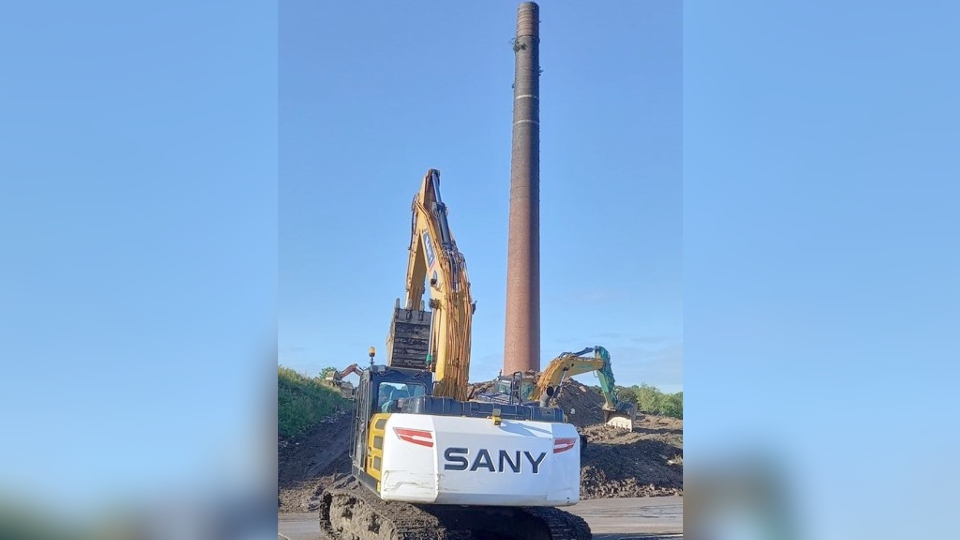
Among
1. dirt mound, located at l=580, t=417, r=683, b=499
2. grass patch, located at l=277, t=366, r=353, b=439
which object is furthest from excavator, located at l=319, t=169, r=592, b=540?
grass patch, located at l=277, t=366, r=353, b=439

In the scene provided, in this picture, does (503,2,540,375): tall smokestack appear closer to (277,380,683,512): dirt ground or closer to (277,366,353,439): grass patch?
(277,380,683,512): dirt ground

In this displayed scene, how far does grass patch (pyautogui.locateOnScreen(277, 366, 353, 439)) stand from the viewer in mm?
25250

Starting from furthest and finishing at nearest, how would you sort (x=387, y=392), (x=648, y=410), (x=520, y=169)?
(x=648, y=410) → (x=520, y=169) → (x=387, y=392)

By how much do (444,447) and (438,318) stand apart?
3.33 meters

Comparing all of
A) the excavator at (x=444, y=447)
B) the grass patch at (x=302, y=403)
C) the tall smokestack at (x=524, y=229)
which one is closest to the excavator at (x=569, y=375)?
the tall smokestack at (x=524, y=229)

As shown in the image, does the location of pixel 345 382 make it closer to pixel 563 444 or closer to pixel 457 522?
pixel 457 522

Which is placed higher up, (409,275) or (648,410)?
(409,275)

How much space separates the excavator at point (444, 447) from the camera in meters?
8.38

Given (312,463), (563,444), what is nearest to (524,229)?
(312,463)

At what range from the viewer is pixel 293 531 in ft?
49.1

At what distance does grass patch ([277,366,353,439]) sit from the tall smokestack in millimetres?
6121
